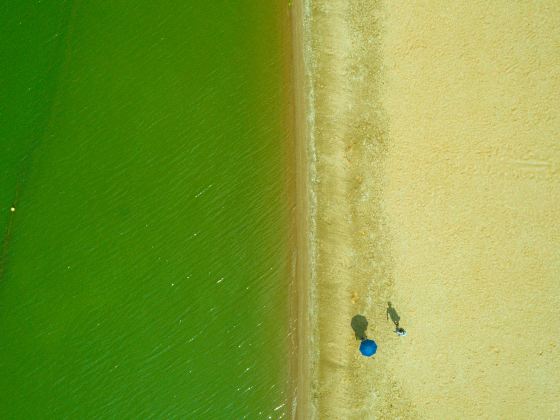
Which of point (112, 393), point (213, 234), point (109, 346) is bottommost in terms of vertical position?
point (112, 393)

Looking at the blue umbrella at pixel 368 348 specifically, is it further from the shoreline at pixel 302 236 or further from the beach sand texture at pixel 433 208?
the shoreline at pixel 302 236

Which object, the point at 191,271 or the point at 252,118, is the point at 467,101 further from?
the point at 191,271

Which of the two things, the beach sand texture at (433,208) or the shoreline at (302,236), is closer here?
the beach sand texture at (433,208)

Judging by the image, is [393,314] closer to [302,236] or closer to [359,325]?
[359,325]

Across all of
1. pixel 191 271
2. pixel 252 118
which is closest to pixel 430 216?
pixel 252 118

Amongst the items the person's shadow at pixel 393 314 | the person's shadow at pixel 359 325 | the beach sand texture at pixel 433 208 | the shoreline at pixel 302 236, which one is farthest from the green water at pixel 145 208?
the person's shadow at pixel 393 314

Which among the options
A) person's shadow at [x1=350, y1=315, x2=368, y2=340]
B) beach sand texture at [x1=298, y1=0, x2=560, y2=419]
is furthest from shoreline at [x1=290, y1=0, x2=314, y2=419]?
person's shadow at [x1=350, y1=315, x2=368, y2=340]

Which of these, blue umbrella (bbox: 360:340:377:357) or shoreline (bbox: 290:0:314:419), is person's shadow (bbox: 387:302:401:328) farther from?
shoreline (bbox: 290:0:314:419)
